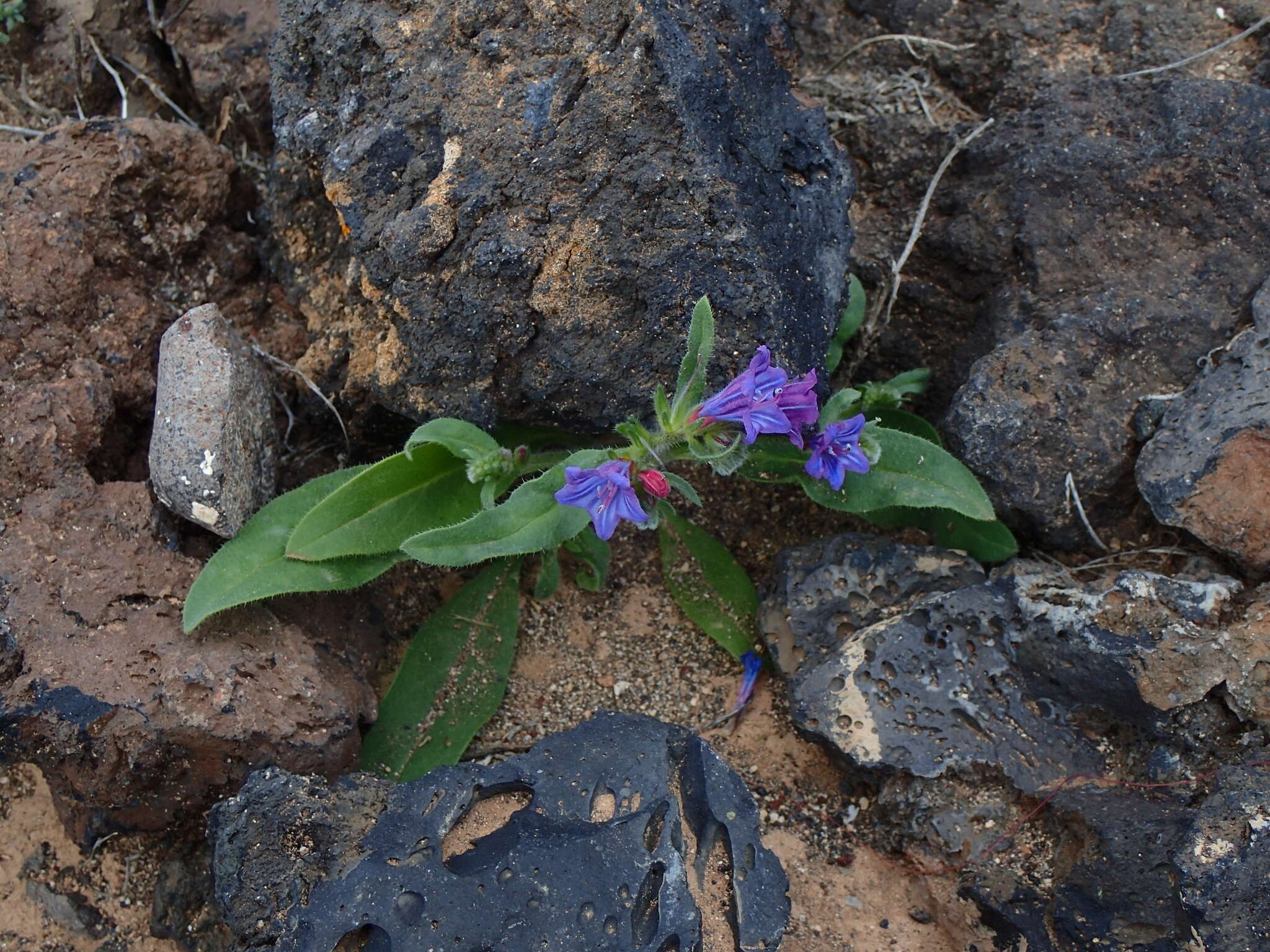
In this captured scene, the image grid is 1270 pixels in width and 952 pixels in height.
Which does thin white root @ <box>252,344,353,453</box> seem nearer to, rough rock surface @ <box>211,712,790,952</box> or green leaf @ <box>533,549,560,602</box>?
green leaf @ <box>533,549,560,602</box>

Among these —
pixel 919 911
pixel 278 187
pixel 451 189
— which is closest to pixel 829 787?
pixel 919 911

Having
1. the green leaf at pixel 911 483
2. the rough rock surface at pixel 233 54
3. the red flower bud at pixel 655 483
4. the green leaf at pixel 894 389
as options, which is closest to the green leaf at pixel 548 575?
the red flower bud at pixel 655 483

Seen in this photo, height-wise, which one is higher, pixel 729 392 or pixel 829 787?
pixel 729 392

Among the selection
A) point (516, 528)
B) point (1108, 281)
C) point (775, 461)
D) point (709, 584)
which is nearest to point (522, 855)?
point (516, 528)

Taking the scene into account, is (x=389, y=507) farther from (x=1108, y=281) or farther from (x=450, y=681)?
(x=1108, y=281)

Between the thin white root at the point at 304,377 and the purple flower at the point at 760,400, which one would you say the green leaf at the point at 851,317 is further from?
the thin white root at the point at 304,377

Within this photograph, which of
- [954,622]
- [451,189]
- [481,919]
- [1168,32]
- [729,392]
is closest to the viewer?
[481,919]

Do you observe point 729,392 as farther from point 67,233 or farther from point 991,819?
point 67,233
